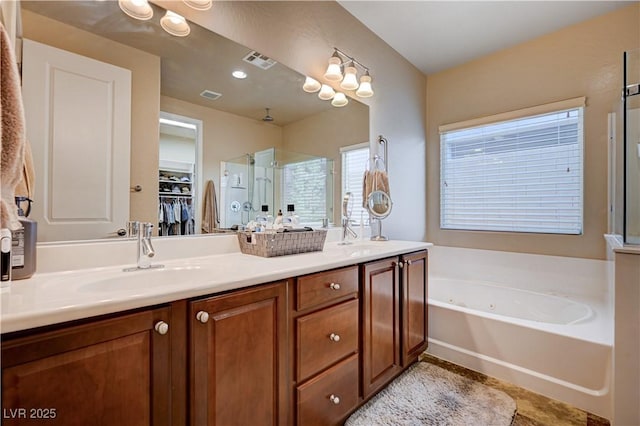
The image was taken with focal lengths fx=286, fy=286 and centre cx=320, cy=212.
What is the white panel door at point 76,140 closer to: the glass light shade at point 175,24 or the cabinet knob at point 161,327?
the glass light shade at point 175,24

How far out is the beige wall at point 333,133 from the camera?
1.90 m

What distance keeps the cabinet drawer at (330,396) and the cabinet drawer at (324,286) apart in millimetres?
332

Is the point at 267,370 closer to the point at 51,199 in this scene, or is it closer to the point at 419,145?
the point at 51,199

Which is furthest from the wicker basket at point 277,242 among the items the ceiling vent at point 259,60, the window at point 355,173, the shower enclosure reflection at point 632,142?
the shower enclosure reflection at point 632,142

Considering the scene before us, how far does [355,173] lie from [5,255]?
200cm

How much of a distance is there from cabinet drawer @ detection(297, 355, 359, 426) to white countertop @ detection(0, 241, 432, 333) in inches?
19.3

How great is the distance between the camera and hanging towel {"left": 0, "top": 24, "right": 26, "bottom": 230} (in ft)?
2.16

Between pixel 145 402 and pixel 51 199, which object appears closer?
pixel 145 402

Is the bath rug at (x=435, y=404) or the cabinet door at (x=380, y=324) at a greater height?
the cabinet door at (x=380, y=324)

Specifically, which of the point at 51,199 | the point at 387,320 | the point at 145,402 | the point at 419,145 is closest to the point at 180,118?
the point at 51,199

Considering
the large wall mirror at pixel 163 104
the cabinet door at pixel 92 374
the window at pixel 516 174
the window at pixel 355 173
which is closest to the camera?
the cabinet door at pixel 92 374

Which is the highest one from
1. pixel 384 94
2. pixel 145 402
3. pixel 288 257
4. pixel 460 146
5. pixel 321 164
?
pixel 384 94

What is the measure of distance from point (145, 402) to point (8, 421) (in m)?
0.26

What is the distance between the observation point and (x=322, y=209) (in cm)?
212
